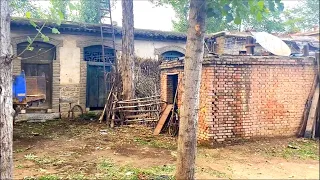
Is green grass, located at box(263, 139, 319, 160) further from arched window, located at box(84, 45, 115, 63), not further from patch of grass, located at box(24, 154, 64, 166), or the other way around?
arched window, located at box(84, 45, 115, 63)

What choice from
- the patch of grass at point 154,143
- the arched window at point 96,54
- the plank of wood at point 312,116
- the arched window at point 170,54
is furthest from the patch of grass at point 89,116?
the plank of wood at point 312,116

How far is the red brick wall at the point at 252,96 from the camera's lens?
788 centimetres

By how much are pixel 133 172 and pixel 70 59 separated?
8.72 meters

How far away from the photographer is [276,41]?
8578 millimetres

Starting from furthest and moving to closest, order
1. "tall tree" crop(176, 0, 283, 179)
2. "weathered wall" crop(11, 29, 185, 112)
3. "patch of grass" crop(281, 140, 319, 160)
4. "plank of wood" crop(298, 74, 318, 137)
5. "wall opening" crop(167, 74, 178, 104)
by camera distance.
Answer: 1. "weathered wall" crop(11, 29, 185, 112)
2. "wall opening" crop(167, 74, 178, 104)
3. "plank of wood" crop(298, 74, 318, 137)
4. "patch of grass" crop(281, 140, 319, 160)
5. "tall tree" crop(176, 0, 283, 179)

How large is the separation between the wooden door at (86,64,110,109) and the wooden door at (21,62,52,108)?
1644 mm

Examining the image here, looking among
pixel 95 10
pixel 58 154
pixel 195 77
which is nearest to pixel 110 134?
pixel 58 154

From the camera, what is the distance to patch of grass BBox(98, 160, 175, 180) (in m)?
5.34

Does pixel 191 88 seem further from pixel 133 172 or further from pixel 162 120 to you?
pixel 162 120

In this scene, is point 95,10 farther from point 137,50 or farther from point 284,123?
point 284,123

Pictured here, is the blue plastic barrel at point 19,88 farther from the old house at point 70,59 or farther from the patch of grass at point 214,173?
the patch of grass at point 214,173

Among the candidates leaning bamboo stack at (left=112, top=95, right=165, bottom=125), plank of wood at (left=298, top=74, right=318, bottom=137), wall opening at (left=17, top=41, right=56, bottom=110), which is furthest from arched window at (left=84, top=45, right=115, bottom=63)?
plank of wood at (left=298, top=74, right=318, bottom=137)

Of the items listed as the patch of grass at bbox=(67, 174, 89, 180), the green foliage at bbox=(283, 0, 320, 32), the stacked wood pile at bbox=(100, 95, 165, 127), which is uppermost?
the green foliage at bbox=(283, 0, 320, 32)

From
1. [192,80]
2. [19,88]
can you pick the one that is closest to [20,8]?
[19,88]
